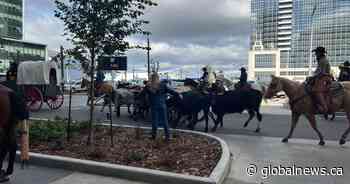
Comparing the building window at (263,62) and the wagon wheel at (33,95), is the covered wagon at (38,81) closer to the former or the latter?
the wagon wheel at (33,95)

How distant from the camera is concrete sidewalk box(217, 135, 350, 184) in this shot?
19.6 feet

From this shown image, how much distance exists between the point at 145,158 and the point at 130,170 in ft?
2.96

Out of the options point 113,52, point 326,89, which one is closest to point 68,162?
point 113,52

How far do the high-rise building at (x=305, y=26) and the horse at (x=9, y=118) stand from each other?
28.7 m

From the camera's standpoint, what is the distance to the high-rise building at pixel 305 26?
38188 mm

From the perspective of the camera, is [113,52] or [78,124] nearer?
[113,52]

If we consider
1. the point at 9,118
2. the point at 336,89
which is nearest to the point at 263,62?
the point at 336,89

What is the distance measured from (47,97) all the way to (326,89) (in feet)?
43.3

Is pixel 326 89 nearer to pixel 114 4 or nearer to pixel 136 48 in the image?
pixel 136 48

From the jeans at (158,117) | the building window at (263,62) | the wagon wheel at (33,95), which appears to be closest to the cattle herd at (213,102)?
the jeans at (158,117)

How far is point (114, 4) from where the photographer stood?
7395 millimetres

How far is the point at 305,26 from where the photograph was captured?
4266cm

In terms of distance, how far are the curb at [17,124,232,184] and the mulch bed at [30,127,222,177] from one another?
0.25 meters

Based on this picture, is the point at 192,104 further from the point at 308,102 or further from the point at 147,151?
the point at 147,151
